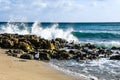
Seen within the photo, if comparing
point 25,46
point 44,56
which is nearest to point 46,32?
point 25,46

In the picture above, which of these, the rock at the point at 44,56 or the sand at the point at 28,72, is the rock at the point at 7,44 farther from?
the sand at the point at 28,72

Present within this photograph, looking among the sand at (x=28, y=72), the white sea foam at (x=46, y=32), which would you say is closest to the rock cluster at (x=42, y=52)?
the sand at (x=28, y=72)

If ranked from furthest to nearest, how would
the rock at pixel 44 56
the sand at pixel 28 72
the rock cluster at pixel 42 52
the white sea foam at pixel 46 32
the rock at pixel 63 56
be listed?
the white sea foam at pixel 46 32 < the rock at pixel 63 56 < the rock cluster at pixel 42 52 < the rock at pixel 44 56 < the sand at pixel 28 72

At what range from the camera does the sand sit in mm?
12344

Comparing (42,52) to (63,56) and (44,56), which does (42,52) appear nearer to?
(44,56)

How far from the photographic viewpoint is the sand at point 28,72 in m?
12.3

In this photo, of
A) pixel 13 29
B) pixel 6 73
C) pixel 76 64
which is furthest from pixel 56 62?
pixel 13 29

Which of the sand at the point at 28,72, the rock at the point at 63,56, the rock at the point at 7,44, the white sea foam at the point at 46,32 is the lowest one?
the white sea foam at the point at 46,32

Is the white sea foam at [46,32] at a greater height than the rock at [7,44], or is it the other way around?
the rock at [7,44]

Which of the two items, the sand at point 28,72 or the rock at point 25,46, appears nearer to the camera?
the sand at point 28,72

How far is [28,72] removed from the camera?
547 inches

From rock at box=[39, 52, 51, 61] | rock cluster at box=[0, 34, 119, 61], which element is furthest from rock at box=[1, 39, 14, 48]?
rock at box=[39, 52, 51, 61]

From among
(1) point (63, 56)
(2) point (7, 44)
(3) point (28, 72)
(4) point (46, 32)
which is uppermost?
(3) point (28, 72)

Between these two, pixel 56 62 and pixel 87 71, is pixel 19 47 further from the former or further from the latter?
pixel 87 71
